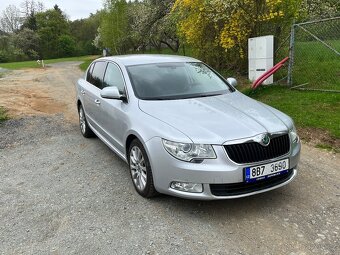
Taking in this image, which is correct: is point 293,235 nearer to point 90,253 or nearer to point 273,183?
point 273,183

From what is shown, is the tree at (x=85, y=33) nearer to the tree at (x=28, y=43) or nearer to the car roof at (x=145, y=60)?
the tree at (x=28, y=43)

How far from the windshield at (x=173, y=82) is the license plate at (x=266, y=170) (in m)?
1.52

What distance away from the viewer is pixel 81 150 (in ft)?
20.2

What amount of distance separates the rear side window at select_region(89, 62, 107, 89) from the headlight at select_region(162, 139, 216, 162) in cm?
256

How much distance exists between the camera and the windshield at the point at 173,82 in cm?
466

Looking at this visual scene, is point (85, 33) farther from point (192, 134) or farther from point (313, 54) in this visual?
point (192, 134)

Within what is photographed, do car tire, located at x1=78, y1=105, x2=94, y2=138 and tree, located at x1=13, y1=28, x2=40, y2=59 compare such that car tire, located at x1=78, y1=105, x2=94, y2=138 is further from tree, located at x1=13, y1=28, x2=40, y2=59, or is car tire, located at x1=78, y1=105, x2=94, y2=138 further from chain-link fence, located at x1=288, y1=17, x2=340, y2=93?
tree, located at x1=13, y1=28, x2=40, y2=59

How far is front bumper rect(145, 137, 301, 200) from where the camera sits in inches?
135

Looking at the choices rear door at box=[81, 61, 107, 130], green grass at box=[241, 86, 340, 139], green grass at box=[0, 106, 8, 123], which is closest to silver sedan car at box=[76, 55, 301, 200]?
rear door at box=[81, 61, 107, 130]

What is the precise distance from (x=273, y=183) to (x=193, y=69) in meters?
2.30

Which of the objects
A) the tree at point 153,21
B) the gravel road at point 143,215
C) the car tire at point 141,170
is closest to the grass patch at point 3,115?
the gravel road at point 143,215

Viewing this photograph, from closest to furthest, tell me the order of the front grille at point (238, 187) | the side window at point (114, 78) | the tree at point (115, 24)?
the front grille at point (238, 187), the side window at point (114, 78), the tree at point (115, 24)

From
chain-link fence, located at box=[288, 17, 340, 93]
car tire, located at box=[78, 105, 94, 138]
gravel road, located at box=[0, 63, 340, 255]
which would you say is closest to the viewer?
gravel road, located at box=[0, 63, 340, 255]

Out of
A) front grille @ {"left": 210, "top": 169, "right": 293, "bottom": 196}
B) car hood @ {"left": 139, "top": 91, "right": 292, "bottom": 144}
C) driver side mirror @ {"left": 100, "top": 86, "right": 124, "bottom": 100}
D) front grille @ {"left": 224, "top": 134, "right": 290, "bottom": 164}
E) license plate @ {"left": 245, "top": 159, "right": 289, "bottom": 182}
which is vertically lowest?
front grille @ {"left": 210, "top": 169, "right": 293, "bottom": 196}
